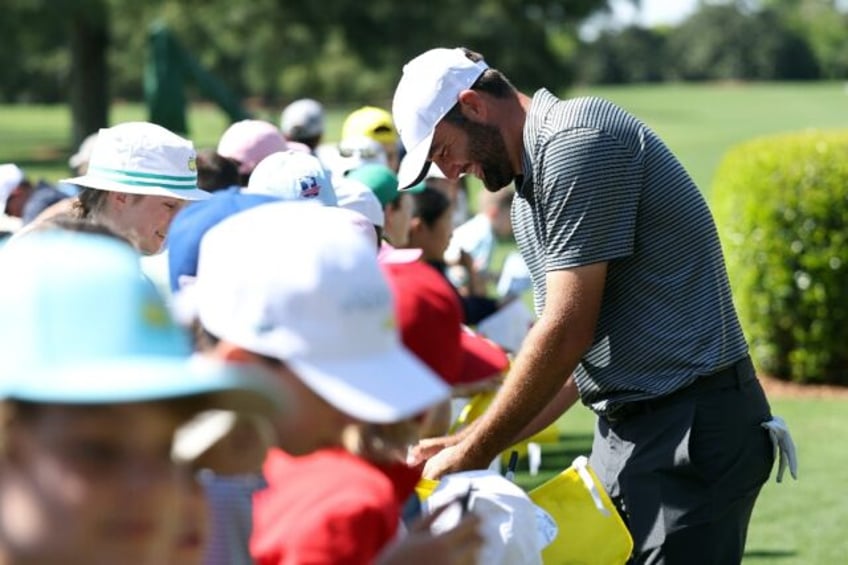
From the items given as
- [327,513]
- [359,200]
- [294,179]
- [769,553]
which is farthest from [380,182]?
[327,513]

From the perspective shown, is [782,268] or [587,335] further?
[782,268]

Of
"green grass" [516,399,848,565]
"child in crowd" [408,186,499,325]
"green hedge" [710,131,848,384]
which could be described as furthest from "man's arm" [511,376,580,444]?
"green hedge" [710,131,848,384]

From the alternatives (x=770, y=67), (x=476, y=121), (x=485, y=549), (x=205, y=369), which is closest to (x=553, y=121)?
(x=476, y=121)

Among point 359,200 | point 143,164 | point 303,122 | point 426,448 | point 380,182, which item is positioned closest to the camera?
point 426,448

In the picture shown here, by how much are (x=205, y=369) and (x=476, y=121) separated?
9.02 ft

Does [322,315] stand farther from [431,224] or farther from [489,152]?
[431,224]

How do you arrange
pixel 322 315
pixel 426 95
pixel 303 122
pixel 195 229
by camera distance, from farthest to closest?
pixel 303 122
pixel 426 95
pixel 195 229
pixel 322 315

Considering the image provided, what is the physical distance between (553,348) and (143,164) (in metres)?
1.57

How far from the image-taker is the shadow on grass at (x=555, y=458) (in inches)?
372

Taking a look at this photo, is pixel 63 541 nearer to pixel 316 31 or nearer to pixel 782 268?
pixel 782 268

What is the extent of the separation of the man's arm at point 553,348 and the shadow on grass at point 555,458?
185 inches

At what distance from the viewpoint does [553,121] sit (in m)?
4.55

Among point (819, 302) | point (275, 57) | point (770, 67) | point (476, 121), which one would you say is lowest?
point (770, 67)

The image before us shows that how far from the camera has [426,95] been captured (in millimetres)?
4582
